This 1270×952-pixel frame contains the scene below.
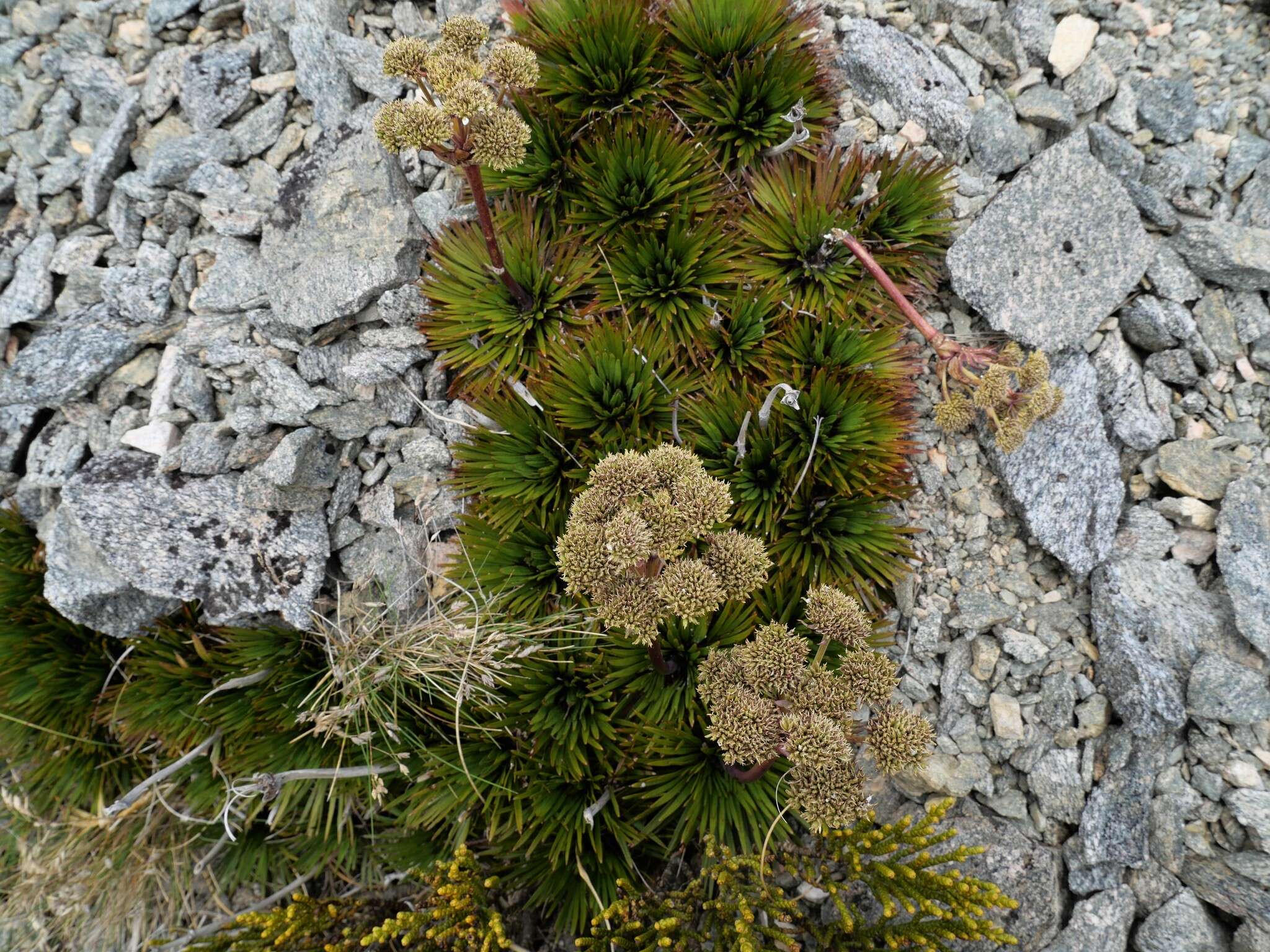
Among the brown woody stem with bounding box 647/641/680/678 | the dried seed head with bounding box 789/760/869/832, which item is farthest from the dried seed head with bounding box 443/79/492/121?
the dried seed head with bounding box 789/760/869/832

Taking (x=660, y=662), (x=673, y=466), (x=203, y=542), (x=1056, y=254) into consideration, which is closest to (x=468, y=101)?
(x=673, y=466)

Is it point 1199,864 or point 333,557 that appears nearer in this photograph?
point 1199,864

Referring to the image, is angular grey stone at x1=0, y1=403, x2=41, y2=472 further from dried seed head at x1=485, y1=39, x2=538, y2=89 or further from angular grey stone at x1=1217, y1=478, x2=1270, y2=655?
angular grey stone at x1=1217, y1=478, x2=1270, y2=655

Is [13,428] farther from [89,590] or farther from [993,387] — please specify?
[993,387]

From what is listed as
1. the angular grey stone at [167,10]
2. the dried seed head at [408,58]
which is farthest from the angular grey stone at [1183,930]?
the angular grey stone at [167,10]

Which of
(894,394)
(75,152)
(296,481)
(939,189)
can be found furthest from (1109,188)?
(75,152)

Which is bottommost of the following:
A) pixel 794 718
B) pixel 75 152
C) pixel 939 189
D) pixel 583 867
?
pixel 583 867

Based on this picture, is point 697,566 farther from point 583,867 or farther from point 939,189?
point 939,189

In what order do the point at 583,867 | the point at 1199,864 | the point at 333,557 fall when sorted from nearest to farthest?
the point at 1199,864
the point at 583,867
the point at 333,557
